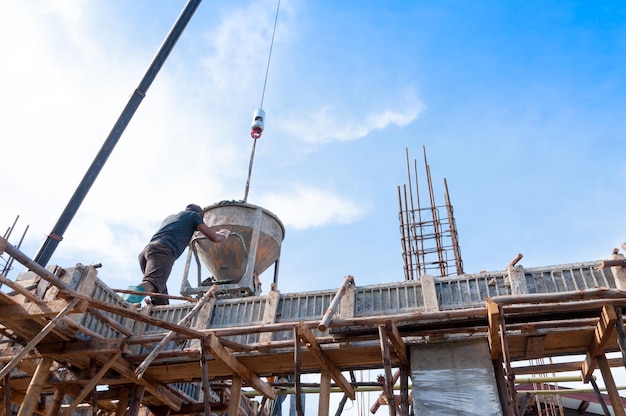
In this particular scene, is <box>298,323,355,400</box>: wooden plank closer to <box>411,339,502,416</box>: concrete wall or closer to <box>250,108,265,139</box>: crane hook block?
<box>411,339,502,416</box>: concrete wall

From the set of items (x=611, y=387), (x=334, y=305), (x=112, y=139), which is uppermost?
(x=112, y=139)

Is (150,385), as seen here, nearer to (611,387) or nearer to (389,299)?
(389,299)

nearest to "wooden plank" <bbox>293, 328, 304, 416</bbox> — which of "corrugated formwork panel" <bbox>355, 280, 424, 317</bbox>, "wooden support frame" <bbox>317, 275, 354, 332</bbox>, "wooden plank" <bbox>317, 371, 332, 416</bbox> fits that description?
"wooden support frame" <bbox>317, 275, 354, 332</bbox>

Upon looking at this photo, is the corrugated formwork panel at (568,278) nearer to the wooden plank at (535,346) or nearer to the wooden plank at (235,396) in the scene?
the wooden plank at (535,346)

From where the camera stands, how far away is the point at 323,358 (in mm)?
9078

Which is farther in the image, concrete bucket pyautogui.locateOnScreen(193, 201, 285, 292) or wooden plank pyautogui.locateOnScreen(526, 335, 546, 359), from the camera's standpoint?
concrete bucket pyautogui.locateOnScreen(193, 201, 285, 292)

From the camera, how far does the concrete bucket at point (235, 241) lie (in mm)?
15023

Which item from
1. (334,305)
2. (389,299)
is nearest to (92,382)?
(334,305)

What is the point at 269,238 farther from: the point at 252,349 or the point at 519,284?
the point at 519,284

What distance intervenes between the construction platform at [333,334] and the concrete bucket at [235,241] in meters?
4.22

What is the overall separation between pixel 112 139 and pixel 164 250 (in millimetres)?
3660

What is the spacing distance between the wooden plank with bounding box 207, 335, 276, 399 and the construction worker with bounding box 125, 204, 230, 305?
106 inches

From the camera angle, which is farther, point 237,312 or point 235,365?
point 237,312

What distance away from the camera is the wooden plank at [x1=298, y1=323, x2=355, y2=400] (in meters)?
8.10
